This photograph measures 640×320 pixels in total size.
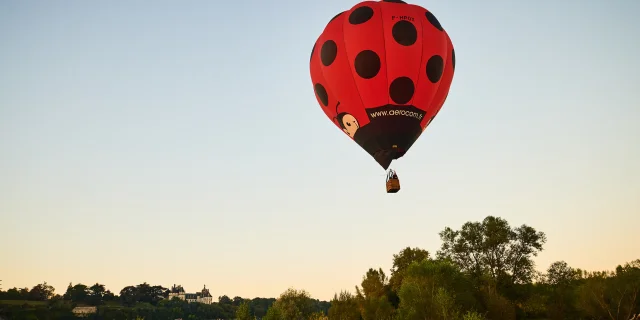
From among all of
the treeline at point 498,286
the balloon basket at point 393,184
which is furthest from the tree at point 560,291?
the balloon basket at point 393,184

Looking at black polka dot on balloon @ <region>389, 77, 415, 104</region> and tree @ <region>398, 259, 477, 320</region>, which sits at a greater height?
black polka dot on balloon @ <region>389, 77, 415, 104</region>

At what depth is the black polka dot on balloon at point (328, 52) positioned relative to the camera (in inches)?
787

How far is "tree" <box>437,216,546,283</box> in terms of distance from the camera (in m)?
56.5

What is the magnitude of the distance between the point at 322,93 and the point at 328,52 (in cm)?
186

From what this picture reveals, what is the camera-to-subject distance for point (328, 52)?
20.2 metres

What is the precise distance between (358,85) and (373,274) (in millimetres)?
56430

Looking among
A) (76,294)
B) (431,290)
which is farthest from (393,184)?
(76,294)

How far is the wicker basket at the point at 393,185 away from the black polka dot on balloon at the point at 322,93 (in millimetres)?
4532

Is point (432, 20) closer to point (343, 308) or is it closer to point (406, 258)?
point (343, 308)

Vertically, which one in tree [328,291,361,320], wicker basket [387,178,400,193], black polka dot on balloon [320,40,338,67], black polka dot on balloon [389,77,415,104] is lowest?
tree [328,291,361,320]

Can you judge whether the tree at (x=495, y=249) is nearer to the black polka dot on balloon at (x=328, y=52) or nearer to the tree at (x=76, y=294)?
the black polka dot on balloon at (x=328, y=52)

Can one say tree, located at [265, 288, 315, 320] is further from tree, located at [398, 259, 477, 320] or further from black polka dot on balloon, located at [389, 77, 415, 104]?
black polka dot on balloon, located at [389, 77, 415, 104]

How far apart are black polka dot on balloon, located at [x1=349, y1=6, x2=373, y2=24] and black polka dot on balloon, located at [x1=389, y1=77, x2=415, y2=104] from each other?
292 centimetres

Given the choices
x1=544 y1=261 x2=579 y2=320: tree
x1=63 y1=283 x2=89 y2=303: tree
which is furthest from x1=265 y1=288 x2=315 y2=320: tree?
x1=63 y1=283 x2=89 y2=303: tree
